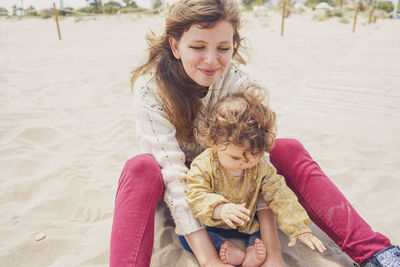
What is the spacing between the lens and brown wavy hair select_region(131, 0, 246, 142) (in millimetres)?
1451

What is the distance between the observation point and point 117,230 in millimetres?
1329

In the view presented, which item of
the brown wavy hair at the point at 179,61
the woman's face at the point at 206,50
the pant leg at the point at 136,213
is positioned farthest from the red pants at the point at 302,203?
the woman's face at the point at 206,50

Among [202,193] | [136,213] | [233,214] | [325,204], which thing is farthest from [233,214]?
[325,204]

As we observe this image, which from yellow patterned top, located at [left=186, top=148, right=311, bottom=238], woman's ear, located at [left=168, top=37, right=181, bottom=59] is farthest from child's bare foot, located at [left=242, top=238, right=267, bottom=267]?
woman's ear, located at [left=168, top=37, right=181, bottom=59]

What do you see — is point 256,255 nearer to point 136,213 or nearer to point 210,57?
point 136,213

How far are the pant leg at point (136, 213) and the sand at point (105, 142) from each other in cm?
26

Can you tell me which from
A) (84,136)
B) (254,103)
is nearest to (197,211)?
(254,103)

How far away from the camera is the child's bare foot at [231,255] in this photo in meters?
1.38

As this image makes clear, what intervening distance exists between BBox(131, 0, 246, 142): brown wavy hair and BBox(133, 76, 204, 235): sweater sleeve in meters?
0.05

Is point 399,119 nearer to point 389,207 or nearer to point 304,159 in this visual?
point 389,207

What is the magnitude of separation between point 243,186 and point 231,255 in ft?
1.00

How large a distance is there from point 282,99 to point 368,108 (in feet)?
3.00

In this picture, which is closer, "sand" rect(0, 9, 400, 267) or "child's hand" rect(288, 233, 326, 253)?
"child's hand" rect(288, 233, 326, 253)

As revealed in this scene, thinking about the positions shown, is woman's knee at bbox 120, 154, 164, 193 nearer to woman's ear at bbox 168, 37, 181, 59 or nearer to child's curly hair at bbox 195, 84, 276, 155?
child's curly hair at bbox 195, 84, 276, 155
